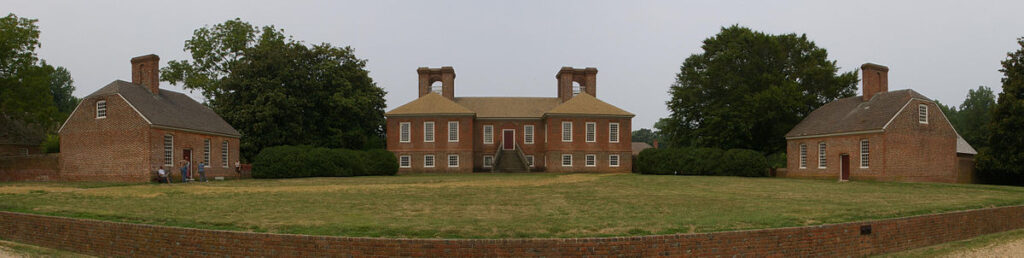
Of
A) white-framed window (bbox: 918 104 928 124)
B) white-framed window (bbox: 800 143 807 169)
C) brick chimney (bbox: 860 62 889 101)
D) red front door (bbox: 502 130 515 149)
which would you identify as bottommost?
white-framed window (bbox: 800 143 807 169)

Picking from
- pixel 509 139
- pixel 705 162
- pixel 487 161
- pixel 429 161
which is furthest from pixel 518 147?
pixel 705 162

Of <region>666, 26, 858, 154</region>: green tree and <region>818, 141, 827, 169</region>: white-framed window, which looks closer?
<region>818, 141, 827, 169</region>: white-framed window

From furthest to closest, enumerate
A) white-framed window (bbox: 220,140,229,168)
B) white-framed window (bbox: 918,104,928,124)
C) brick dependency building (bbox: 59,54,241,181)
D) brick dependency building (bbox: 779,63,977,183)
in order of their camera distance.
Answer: white-framed window (bbox: 220,140,229,168)
white-framed window (bbox: 918,104,928,124)
brick dependency building (bbox: 779,63,977,183)
brick dependency building (bbox: 59,54,241,181)

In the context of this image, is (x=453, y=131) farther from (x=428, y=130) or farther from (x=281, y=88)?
(x=281, y=88)

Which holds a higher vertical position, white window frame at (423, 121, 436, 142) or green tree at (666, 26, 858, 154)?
green tree at (666, 26, 858, 154)

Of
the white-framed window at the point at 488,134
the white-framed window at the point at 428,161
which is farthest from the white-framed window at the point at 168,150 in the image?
the white-framed window at the point at 488,134

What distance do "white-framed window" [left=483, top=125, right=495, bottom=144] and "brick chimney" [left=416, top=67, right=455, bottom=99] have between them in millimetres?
4249

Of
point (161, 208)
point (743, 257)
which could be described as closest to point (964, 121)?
point (743, 257)

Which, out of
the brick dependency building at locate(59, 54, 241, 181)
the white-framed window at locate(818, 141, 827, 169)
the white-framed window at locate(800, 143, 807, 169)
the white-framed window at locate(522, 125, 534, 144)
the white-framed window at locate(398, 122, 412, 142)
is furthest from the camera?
the white-framed window at locate(522, 125, 534, 144)

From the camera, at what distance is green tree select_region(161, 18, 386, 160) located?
41.3 meters

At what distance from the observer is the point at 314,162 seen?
36969 millimetres

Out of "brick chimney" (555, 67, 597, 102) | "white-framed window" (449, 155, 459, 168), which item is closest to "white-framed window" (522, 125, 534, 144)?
"brick chimney" (555, 67, 597, 102)

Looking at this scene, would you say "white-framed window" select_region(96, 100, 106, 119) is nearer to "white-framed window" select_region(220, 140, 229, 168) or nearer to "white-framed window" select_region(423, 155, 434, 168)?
"white-framed window" select_region(220, 140, 229, 168)

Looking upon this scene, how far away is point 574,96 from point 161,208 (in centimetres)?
3552
